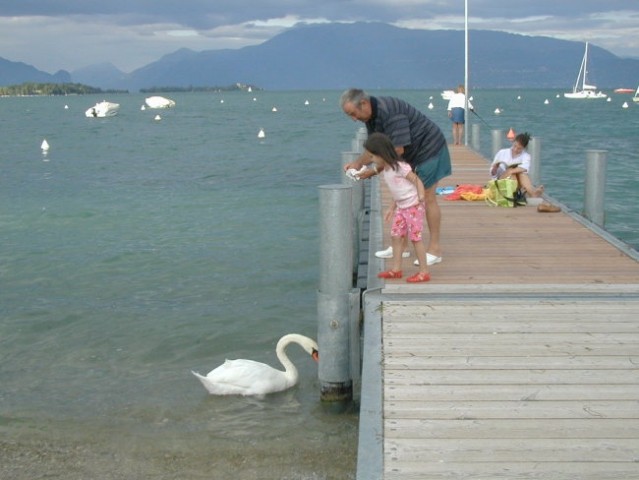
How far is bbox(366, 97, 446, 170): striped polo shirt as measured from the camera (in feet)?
23.0

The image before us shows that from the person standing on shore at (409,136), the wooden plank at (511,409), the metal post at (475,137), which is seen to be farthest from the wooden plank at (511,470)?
the metal post at (475,137)

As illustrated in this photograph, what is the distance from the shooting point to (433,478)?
3.97 m

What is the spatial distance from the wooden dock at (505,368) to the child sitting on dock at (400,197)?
0.18 meters

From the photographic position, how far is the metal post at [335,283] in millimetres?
6594

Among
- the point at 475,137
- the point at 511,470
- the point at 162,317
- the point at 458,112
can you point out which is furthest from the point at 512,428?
the point at 458,112

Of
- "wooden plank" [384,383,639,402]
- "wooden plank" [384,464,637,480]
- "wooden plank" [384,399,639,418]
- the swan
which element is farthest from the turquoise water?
"wooden plank" [384,464,637,480]

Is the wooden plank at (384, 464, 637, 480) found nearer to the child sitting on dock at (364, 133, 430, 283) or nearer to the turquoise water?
the turquoise water

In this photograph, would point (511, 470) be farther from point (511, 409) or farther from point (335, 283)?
point (335, 283)

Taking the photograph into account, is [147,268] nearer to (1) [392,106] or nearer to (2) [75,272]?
(2) [75,272]

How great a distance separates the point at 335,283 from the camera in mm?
6676

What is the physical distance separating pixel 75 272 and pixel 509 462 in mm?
9982

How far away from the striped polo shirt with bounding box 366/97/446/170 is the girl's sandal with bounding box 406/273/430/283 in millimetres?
1061

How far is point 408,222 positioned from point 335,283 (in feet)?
2.50

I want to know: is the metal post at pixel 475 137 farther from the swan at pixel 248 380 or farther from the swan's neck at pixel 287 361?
the swan at pixel 248 380
